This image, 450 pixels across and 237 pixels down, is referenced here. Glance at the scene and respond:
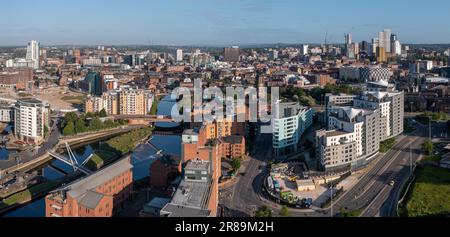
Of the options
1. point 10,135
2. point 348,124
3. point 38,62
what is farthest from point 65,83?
point 348,124

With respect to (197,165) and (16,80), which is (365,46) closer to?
(16,80)

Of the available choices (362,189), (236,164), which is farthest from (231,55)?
(362,189)

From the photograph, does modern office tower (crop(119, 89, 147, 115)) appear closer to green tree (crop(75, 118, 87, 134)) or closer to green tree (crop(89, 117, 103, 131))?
green tree (crop(89, 117, 103, 131))

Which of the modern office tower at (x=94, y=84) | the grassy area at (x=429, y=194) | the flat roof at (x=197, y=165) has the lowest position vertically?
the grassy area at (x=429, y=194)

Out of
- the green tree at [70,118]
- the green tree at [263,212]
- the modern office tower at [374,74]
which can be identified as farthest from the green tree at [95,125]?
the modern office tower at [374,74]

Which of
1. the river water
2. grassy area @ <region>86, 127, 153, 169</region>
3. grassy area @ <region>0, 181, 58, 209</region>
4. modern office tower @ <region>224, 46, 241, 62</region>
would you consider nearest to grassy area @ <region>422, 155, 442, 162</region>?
the river water

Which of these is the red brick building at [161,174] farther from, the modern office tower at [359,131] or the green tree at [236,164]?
the modern office tower at [359,131]
